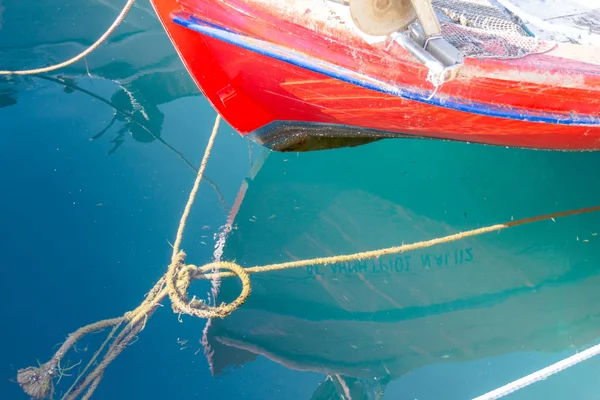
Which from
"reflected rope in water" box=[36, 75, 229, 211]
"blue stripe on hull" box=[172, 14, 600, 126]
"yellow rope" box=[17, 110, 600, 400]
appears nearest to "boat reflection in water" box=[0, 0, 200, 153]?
"reflected rope in water" box=[36, 75, 229, 211]

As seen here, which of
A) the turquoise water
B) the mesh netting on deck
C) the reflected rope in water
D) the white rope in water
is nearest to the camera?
the white rope in water

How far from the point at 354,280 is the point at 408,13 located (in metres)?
1.63

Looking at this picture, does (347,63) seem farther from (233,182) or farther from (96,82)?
(96,82)

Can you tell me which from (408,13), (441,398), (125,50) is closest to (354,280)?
(441,398)

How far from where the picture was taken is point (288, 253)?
3.04 m

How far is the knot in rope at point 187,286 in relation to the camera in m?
2.46

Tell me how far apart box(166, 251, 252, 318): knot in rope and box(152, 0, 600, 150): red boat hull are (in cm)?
95

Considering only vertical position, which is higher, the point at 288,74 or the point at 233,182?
the point at 288,74

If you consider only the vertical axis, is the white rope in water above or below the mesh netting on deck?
below

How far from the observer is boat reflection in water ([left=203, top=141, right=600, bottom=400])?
2691 mm

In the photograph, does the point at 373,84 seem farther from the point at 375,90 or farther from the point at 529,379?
the point at 529,379

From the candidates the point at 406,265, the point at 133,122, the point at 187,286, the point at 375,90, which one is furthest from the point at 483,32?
the point at 133,122

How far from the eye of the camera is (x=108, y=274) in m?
2.85

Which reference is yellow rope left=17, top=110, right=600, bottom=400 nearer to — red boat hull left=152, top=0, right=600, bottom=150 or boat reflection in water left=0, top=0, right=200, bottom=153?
red boat hull left=152, top=0, right=600, bottom=150
